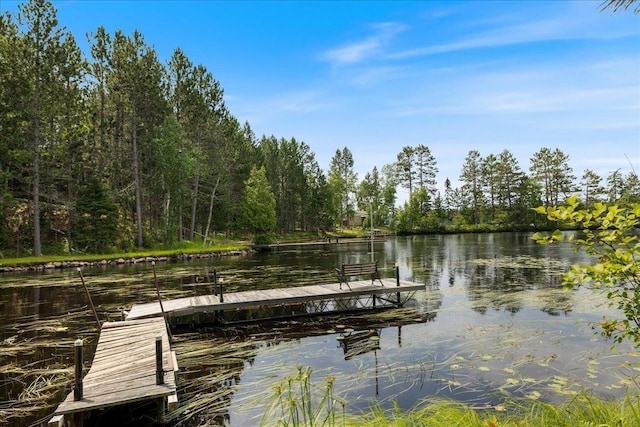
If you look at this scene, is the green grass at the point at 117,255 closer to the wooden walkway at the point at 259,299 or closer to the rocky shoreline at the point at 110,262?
the rocky shoreline at the point at 110,262

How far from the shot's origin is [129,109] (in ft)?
140

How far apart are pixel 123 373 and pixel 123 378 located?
26 cm

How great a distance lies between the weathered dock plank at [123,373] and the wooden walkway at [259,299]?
257 centimetres

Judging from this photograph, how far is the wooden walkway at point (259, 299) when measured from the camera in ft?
40.4

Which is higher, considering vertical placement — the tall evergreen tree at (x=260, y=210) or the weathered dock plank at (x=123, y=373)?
the tall evergreen tree at (x=260, y=210)

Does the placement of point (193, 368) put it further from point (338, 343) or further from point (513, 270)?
point (513, 270)

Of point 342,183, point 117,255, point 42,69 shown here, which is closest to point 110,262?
point 117,255

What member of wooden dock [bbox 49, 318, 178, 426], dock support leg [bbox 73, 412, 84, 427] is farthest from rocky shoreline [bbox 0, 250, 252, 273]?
dock support leg [bbox 73, 412, 84, 427]

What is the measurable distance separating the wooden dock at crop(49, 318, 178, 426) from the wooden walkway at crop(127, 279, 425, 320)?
2959 mm

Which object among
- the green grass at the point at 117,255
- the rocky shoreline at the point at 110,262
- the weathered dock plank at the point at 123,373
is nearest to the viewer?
the weathered dock plank at the point at 123,373

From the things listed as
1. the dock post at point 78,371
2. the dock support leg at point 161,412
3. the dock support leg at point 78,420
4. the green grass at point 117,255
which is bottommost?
the dock support leg at point 78,420

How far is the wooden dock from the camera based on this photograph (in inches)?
230

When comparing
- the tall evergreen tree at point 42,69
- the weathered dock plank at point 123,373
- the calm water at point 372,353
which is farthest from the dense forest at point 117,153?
the weathered dock plank at point 123,373

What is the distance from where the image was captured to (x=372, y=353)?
9648 mm
